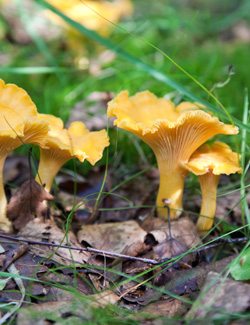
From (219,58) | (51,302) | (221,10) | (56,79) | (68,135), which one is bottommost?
A: (51,302)

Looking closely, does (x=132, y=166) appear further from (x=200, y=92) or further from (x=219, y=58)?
(x=219, y=58)

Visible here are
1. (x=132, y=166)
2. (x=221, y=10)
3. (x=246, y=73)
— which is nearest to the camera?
(x=132, y=166)

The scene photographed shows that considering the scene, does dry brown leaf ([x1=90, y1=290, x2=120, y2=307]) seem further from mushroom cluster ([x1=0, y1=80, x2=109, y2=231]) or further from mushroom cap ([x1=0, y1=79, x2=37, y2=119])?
mushroom cap ([x1=0, y1=79, x2=37, y2=119])

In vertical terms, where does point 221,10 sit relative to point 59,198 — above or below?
above

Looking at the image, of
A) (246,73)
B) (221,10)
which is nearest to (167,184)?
(246,73)

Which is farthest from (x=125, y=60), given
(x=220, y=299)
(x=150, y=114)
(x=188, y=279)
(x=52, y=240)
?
(x=220, y=299)

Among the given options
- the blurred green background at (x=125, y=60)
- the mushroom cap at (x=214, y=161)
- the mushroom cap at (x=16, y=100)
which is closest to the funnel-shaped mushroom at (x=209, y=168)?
the mushroom cap at (x=214, y=161)
